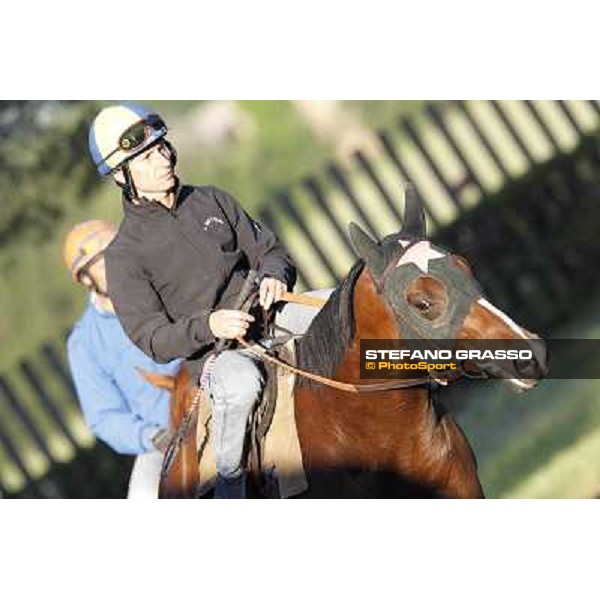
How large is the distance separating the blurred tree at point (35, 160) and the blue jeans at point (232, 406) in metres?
1.23

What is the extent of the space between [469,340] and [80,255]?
6.48ft

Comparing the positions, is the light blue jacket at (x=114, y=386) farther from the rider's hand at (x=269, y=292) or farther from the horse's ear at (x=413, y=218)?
the horse's ear at (x=413, y=218)

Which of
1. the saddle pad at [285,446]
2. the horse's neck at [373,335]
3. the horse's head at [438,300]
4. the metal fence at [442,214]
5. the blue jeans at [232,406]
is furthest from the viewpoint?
the metal fence at [442,214]

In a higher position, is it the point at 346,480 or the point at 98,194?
the point at 98,194

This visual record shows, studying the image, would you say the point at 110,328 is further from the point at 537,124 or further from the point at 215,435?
the point at 537,124

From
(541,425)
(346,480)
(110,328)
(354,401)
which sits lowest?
(541,425)

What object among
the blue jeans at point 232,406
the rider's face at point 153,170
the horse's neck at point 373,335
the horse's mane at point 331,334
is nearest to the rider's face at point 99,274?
the rider's face at point 153,170

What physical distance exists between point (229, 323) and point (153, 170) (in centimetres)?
66

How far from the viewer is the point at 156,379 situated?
213 inches

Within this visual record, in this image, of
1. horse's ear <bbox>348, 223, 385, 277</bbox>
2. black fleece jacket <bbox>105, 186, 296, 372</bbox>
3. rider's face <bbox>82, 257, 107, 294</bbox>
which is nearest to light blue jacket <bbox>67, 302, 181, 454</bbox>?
rider's face <bbox>82, 257, 107, 294</bbox>

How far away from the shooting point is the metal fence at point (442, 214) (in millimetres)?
5879

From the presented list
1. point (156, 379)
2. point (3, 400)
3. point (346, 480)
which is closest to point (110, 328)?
point (156, 379)

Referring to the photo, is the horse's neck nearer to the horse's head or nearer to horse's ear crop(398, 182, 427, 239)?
the horse's head

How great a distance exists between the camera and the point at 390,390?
4.43m
